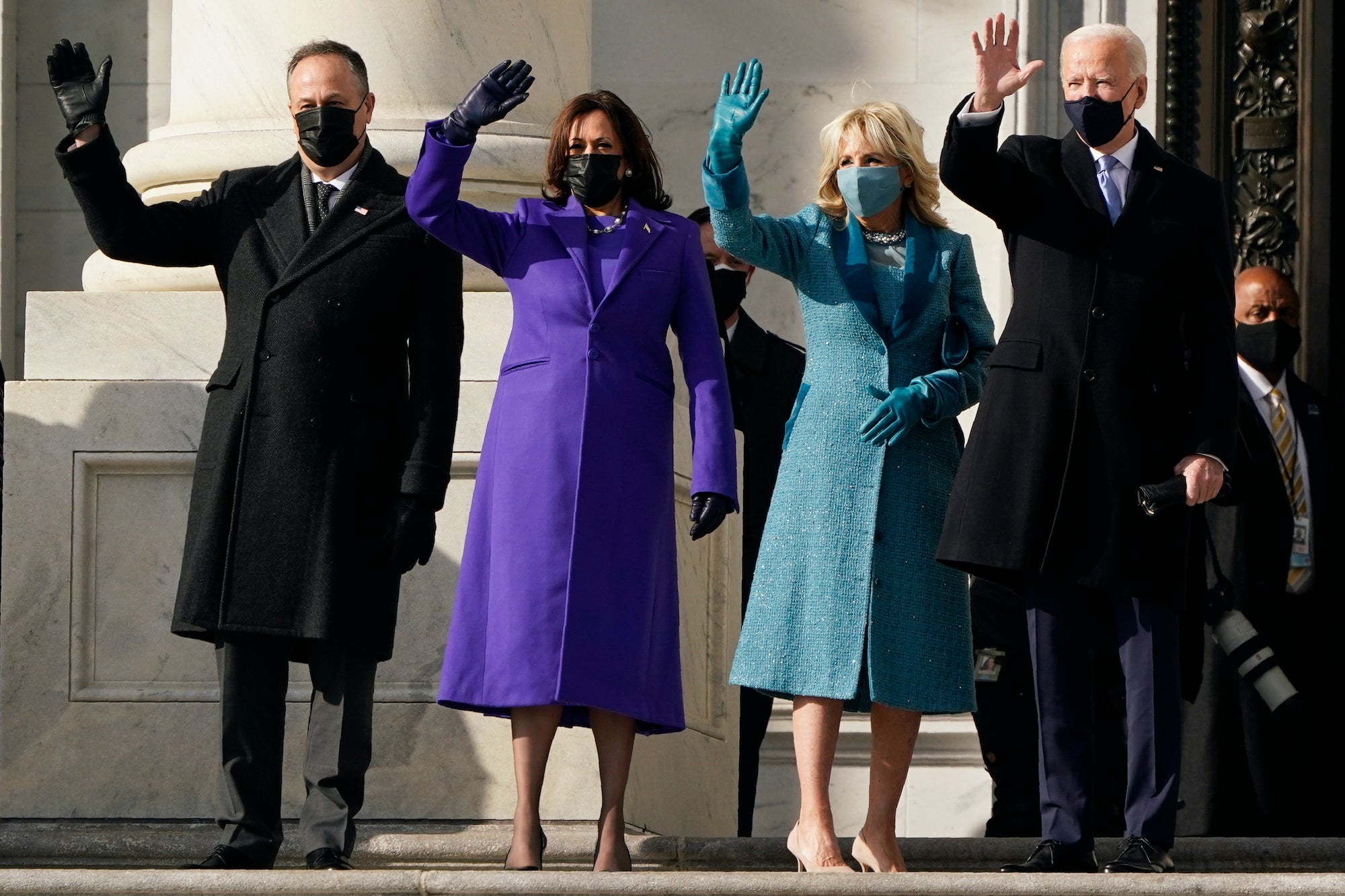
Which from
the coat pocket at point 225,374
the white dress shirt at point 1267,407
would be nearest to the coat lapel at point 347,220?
the coat pocket at point 225,374

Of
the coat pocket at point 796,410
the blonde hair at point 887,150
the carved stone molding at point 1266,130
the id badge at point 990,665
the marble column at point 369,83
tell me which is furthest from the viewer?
the carved stone molding at point 1266,130

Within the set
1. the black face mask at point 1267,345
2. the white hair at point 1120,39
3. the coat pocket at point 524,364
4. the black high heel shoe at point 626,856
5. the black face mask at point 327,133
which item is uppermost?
the white hair at point 1120,39

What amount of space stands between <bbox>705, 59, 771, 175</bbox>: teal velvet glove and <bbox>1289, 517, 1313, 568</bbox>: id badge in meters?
3.12

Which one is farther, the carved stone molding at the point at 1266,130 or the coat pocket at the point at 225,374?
the carved stone molding at the point at 1266,130

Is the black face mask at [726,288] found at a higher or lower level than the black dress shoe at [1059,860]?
higher

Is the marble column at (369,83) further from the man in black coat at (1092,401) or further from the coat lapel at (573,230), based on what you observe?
the man in black coat at (1092,401)

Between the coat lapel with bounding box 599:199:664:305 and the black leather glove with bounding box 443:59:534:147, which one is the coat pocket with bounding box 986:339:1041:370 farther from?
the black leather glove with bounding box 443:59:534:147

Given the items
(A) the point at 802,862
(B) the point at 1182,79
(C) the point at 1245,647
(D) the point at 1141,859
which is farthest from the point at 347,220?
(B) the point at 1182,79

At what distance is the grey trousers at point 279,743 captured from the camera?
19.6 feet

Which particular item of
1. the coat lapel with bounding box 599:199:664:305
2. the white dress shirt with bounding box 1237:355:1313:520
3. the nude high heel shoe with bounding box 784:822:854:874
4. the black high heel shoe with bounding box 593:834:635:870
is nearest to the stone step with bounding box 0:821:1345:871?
the black high heel shoe with bounding box 593:834:635:870

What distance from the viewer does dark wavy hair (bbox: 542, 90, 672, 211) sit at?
6234mm

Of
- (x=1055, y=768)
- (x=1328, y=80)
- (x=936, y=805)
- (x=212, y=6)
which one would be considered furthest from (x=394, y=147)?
(x=1328, y=80)

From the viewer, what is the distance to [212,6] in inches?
297

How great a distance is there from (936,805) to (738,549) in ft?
6.17
